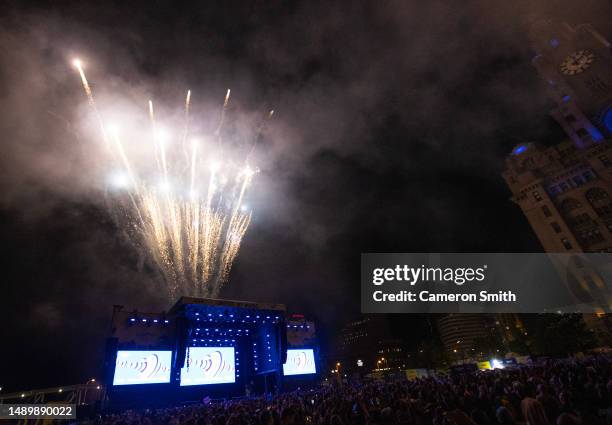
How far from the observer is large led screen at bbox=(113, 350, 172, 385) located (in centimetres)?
2380

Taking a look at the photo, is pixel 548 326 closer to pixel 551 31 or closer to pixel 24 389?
pixel 551 31

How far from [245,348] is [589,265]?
5809cm

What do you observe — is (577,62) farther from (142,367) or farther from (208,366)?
(142,367)

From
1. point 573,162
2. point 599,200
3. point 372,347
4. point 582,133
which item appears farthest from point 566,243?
point 372,347

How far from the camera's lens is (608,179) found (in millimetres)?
52531

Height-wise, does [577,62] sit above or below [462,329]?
above

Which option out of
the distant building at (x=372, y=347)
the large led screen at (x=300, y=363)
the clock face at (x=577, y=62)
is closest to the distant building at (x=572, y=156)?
the clock face at (x=577, y=62)

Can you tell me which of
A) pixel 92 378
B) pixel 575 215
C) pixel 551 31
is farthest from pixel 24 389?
pixel 551 31

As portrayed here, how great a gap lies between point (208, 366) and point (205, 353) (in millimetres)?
1223

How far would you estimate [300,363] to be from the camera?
33250mm

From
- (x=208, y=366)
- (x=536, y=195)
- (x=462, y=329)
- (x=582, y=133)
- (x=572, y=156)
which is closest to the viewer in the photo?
(x=208, y=366)

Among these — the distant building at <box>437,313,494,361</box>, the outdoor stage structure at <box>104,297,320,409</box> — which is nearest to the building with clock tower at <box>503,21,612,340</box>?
the outdoor stage structure at <box>104,297,320,409</box>

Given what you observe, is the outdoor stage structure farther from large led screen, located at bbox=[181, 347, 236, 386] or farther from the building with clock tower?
the building with clock tower

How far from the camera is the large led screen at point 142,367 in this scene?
23.8 meters
